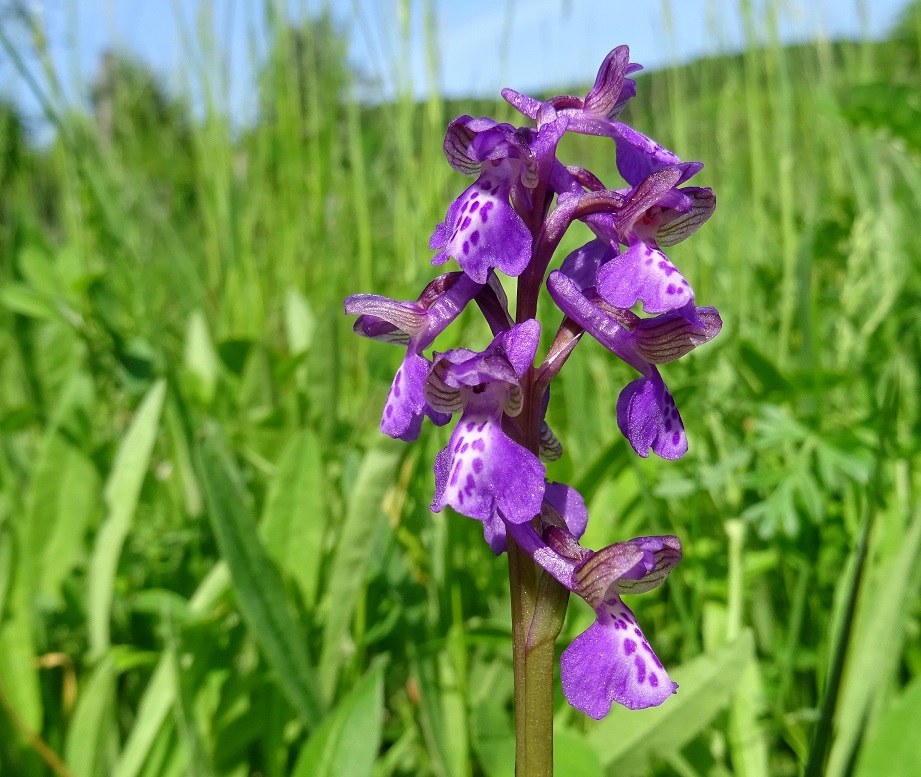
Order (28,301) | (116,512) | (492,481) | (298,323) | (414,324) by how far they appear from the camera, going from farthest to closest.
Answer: (298,323) → (28,301) → (116,512) → (414,324) → (492,481)

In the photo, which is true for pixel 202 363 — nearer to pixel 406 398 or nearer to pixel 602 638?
pixel 406 398

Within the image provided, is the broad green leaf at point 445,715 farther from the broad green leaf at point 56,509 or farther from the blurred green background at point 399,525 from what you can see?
the broad green leaf at point 56,509

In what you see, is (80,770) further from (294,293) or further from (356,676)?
(294,293)

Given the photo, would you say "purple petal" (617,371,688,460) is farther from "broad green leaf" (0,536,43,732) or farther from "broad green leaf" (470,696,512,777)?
"broad green leaf" (0,536,43,732)

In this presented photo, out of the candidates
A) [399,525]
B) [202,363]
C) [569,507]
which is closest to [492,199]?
[569,507]

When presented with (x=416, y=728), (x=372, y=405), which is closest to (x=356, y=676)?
(x=416, y=728)

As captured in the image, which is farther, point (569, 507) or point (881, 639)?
point (881, 639)

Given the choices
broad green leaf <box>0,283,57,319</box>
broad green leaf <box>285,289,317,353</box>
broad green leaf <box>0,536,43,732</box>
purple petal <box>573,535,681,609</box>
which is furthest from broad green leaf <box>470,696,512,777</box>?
broad green leaf <box>0,283,57,319</box>
